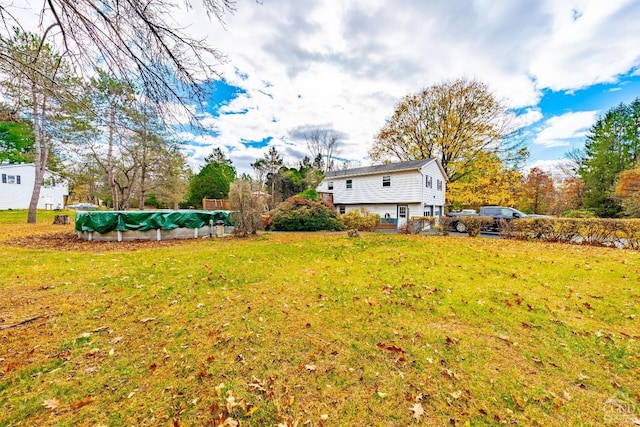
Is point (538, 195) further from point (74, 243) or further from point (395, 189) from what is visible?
point (74, 243)

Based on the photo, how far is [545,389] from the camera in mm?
2311

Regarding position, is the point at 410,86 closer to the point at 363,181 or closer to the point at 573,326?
the point at 363,181

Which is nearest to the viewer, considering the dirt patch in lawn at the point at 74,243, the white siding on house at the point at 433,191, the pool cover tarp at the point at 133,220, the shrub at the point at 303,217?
the dirt patch in lawn at the point at 74,243

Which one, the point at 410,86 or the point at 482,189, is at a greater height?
the point at 410,86

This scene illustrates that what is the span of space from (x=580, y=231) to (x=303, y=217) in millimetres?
12594

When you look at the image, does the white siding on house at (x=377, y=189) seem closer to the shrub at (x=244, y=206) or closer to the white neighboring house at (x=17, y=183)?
the shrub at (x=244, y=206)

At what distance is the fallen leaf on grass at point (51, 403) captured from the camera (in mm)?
1982

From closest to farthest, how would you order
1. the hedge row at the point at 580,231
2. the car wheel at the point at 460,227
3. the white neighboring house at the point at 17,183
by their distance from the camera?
the hedge row at the point at 580,231, the car wheel at the point at 460,227, the white neighboring house at the point at 17,183

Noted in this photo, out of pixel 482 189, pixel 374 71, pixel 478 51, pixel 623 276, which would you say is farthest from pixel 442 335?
pixel 482 189

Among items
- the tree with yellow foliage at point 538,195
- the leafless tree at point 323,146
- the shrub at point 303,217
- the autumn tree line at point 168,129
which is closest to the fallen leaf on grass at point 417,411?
the autumn tree line at point 168,129

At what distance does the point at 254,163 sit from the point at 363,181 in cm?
2293

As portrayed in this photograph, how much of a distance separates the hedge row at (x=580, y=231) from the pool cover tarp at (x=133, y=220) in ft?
49.4

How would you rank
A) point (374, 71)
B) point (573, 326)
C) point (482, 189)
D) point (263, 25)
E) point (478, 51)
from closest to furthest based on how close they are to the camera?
point (573, 326) → point (263, 25) → point (478, 51) → point (374, 71) → point (482, 189)

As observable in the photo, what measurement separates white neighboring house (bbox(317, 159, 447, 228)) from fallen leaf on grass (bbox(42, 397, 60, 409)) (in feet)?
54.9
